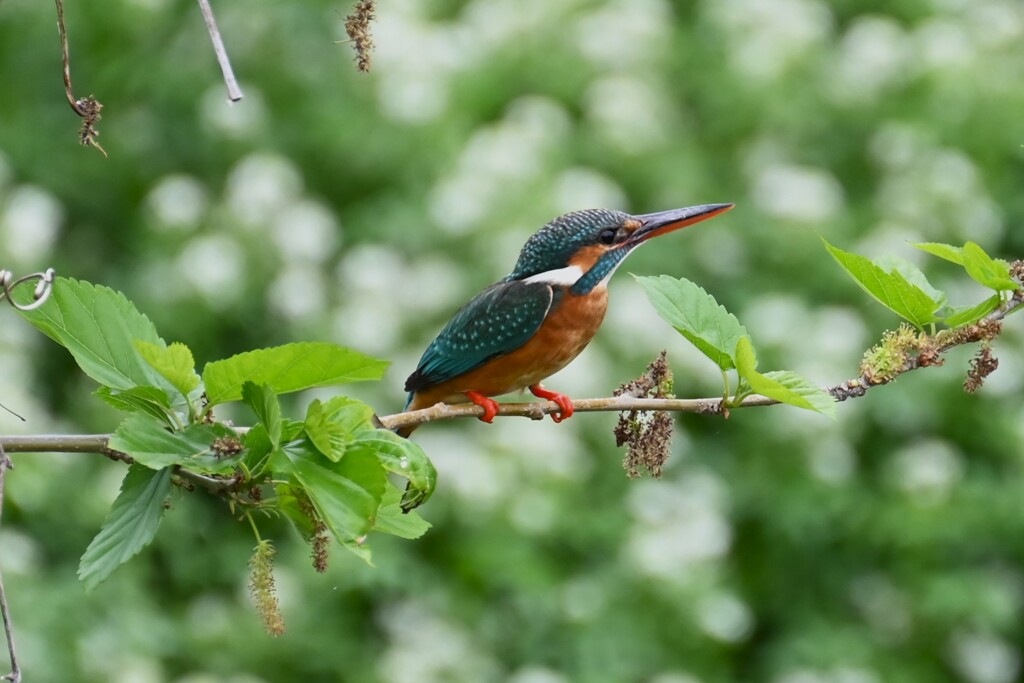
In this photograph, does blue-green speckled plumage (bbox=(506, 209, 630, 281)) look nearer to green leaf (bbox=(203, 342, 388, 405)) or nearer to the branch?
the branch

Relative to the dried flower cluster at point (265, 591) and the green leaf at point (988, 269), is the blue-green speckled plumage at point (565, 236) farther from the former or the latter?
the dried flower cluster at point (265, 591)

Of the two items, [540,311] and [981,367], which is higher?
[540,311]

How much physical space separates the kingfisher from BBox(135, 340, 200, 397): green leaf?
0.64 meters

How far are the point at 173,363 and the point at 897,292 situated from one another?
0.69m

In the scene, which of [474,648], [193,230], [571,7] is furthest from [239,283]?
[571,7]

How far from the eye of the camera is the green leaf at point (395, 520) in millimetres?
1223

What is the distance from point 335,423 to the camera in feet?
3.79

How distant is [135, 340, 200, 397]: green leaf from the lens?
115 centimetres

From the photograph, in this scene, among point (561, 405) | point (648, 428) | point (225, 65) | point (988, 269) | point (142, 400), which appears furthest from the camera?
point (561, 405)

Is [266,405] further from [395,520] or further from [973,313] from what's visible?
[973,313]

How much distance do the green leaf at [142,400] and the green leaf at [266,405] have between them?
0.10 metres

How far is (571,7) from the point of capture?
5090mm

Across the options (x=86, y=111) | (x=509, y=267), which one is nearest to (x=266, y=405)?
(x=86, y=111)

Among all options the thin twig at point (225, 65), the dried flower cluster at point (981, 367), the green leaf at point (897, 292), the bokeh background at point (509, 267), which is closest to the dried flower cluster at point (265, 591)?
the thin twig at point (225, 65)
